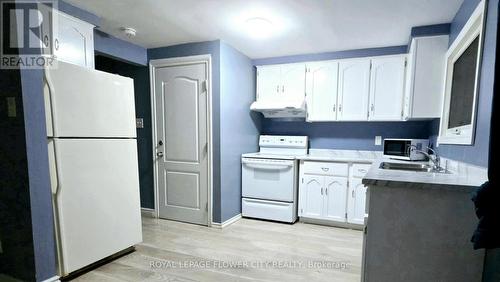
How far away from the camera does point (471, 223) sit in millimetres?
1095

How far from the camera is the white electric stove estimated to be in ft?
10.2

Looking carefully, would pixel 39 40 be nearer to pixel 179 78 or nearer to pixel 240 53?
pixel 179 78

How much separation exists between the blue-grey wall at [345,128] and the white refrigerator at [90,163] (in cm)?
220

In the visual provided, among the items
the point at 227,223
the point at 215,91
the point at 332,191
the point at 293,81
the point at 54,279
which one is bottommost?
the point at 227,223

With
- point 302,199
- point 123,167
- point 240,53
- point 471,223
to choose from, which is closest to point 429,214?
point 471,223

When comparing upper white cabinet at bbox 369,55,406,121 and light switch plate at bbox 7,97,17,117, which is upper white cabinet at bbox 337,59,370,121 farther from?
light switch plate at bbox 7,97,17,117

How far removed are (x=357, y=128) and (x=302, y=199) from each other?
1259 millimetres

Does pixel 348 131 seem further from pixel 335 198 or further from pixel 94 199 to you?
pixel 94 199

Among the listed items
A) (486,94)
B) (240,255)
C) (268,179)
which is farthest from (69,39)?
(486,94)

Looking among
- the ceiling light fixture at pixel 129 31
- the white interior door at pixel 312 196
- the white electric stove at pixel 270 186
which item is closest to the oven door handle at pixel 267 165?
the white electric stove at pixel 270 186

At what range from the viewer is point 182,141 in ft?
10.0

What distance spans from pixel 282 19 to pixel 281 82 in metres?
1.22

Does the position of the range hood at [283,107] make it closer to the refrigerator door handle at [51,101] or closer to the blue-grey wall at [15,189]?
the refrigerator door handle at [51,101]
